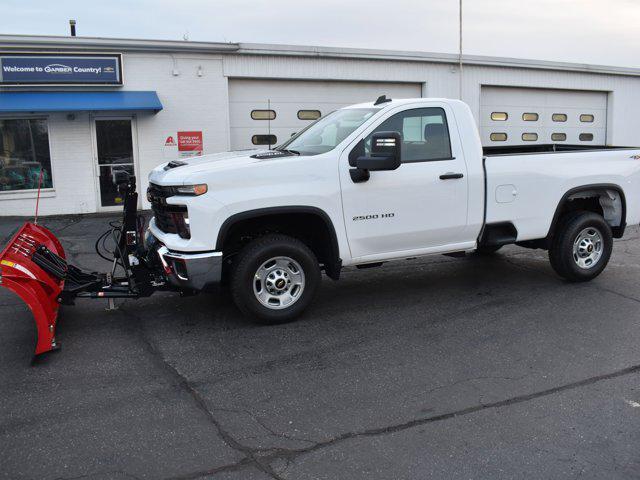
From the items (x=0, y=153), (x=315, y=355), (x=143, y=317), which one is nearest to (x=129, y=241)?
(x=143, y=317)

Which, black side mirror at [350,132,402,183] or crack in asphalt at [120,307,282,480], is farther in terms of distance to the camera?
black side mirror at [350,132,402,183]

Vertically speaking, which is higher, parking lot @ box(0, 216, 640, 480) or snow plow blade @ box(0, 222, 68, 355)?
snow plow blade @ box(0, 222, 68, 355)

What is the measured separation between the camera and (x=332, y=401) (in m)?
4.20

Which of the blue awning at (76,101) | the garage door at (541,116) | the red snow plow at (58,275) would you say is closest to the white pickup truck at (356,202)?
the red snow plow at (58,275)

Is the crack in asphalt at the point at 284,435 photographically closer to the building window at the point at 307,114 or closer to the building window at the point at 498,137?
the building window at the point at 307,114

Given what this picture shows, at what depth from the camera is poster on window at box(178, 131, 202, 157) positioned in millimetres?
14305

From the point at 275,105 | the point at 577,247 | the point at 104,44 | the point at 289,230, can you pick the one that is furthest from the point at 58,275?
the point at 275,105

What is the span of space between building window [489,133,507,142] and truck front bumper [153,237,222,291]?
14.1 m

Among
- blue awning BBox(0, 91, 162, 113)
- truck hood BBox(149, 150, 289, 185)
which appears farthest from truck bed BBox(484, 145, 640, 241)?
blue awning BBox(0, 91, 162, 113)

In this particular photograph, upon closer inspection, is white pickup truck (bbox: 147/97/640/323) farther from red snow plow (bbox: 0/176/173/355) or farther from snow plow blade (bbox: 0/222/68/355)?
snow plow blade (bbox: 0/222/68/355)

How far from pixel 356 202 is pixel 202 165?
1454 mm

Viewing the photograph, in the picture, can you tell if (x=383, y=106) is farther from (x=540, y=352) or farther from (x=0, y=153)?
(x=0, y=153)

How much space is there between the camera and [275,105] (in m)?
15.1

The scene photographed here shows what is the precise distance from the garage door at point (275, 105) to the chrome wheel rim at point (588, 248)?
9.05m
